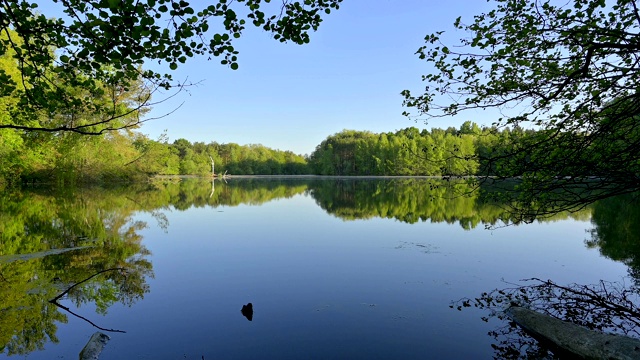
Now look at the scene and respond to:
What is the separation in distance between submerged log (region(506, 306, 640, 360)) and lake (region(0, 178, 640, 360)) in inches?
28.6

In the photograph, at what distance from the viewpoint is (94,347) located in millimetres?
5938

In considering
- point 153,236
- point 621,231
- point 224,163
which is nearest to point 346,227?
point 153,236

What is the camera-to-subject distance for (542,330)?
6.33m

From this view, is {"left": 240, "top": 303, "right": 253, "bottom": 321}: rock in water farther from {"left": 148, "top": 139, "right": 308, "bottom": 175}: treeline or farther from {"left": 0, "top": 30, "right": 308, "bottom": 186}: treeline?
{"left": 148, "top": 139, "right": 308, "bottom": 175}: treeline

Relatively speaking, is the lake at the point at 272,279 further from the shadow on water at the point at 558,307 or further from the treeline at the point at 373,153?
the treeline at the point at 373,153

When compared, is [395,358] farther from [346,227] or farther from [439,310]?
[346,227]

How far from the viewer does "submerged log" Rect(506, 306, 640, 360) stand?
521 cm

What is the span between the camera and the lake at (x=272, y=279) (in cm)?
631

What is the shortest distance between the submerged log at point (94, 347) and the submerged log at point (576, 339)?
282 inches

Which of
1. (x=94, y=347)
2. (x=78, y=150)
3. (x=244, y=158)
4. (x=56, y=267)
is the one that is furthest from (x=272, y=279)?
(x=244, y=158)

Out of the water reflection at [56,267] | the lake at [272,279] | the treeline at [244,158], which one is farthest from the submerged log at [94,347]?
the treeline at [244,158]

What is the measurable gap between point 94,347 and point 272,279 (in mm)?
4648

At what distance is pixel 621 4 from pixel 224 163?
120915 millimetres

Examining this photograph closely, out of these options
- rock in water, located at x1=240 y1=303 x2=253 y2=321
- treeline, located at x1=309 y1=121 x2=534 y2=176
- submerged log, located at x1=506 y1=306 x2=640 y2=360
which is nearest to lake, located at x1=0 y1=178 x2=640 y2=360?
rock in water, located at x1=240 y1=303 x2=253 y2=321
